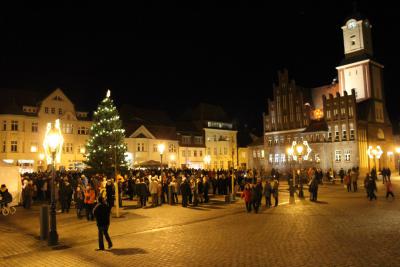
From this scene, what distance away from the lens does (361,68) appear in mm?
70750

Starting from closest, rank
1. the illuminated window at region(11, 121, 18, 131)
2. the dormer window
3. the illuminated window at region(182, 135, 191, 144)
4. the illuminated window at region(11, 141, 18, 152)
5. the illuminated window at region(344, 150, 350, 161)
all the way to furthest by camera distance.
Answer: the illuminated window at region(11, 141, 18, 152) → the illuminated window at region(11, 121, 18, 131) → the dormer window → the illuminated window at region(344, 150, 350, 161) → the illuminated window at region(182, 135, 191, 144)

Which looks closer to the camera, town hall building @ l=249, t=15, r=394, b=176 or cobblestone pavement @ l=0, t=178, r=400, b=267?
cobblestone pavement @ l=0, t=178, r=400, b=267

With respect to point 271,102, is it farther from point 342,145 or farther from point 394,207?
point 394,207

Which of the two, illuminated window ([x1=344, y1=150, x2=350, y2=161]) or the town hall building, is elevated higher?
the town hall building

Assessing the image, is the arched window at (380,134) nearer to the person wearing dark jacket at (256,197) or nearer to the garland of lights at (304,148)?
the garland of lights at (304,148)

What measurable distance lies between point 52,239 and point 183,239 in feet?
13.7

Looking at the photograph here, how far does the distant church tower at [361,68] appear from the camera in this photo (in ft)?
229

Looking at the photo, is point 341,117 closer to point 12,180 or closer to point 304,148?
point 304,148

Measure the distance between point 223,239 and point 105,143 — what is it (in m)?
29.6

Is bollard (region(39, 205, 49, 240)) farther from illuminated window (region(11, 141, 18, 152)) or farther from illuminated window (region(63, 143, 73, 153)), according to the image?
illuminated window (region(63, 143, 73, 153))

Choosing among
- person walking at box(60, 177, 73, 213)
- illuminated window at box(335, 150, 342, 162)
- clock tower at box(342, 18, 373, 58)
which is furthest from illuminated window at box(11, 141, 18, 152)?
clock tower at box(342, 18, 373, 58)

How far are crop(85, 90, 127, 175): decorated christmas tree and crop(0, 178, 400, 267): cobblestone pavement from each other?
20.4m

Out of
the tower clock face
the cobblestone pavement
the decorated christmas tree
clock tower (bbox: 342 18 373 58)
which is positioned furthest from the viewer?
the tower clock face

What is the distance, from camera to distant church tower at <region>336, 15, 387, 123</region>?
6981 cm
